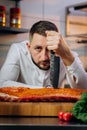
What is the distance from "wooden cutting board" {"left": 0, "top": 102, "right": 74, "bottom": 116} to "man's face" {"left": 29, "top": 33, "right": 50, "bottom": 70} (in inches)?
26.3

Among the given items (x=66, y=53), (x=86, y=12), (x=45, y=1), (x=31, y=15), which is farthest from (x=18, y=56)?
(x=86, y=12)

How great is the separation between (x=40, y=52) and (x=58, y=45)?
0.44 metres

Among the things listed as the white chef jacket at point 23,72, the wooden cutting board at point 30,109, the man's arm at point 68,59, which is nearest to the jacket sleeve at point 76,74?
the man's arm at point 68,59

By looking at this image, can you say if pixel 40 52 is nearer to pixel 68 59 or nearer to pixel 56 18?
pixel 68 59

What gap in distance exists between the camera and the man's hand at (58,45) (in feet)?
3.60

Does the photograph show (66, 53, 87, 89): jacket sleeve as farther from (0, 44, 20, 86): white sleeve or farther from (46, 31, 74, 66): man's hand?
(0, 44, 20, 86): white sleeve

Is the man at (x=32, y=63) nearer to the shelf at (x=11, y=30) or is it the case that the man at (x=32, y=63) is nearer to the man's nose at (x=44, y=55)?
the man's nose at (x=44, y=55)

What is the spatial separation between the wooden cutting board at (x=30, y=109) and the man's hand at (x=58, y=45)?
0.29 meters

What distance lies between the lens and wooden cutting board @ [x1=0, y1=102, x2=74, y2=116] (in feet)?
2.77

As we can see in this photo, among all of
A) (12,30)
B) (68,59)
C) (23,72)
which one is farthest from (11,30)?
(68,59)

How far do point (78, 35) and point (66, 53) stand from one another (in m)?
1.23

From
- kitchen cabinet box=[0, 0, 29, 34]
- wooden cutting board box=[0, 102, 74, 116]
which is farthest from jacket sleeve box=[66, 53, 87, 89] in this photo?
kitchen cabinet box=[0, 0, 29, 34]

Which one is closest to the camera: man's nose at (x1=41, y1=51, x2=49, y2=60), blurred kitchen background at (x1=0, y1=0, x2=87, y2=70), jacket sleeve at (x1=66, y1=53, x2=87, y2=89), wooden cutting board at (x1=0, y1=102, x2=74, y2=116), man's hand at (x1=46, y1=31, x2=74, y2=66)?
wooden cutting board at (x1=0, y1=102, x2=74, y2=116)

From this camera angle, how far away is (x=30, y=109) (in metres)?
0.85
